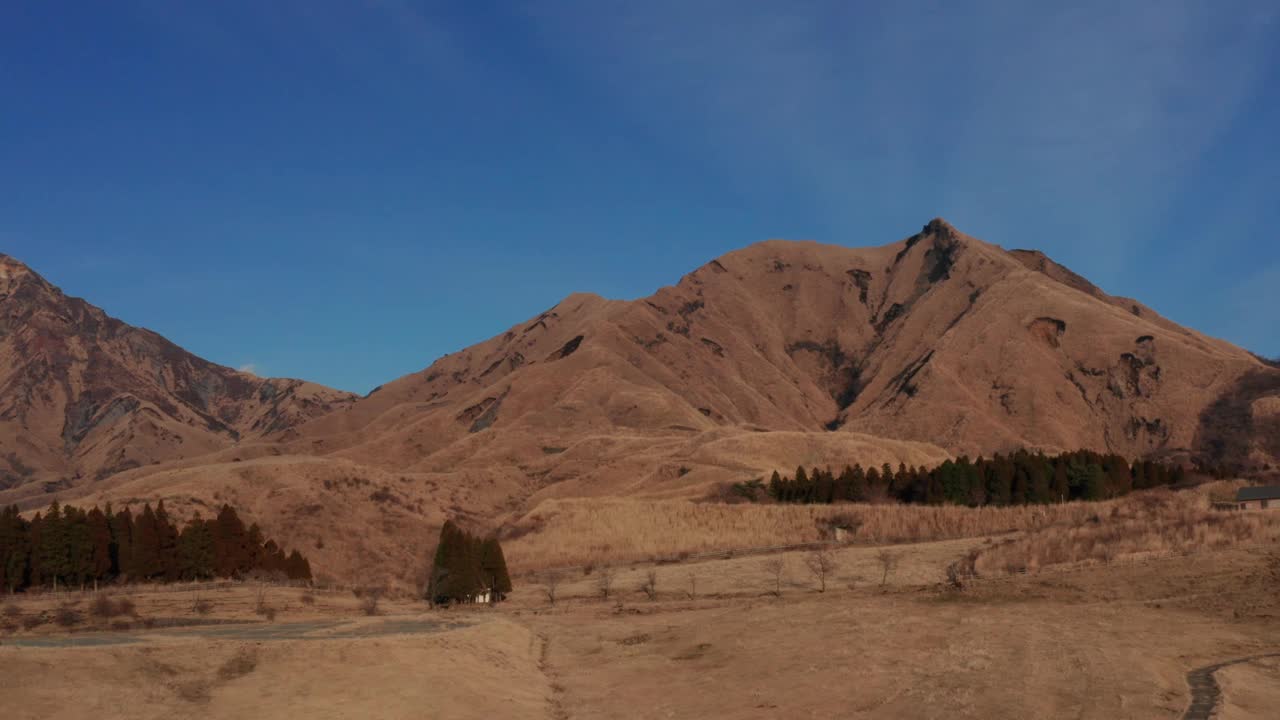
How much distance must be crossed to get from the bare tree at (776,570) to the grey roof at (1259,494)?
34.8m

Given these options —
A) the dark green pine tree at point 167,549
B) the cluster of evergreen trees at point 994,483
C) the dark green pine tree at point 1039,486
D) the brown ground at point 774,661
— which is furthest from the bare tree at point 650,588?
the dark green pine tree at point 1039,486

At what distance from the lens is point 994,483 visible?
85.3m

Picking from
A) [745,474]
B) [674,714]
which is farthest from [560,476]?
[674,714]

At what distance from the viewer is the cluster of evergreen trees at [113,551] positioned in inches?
2104

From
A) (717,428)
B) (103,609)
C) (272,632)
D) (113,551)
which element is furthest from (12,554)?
(717,428)

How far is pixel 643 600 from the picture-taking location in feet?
161

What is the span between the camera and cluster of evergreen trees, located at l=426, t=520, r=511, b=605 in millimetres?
52500

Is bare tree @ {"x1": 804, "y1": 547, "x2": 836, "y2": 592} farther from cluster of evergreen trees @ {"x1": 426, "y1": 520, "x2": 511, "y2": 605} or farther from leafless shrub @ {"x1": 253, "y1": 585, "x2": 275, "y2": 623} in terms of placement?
leafless shrub @ {"x1": 253, "y1": 585, "x2": 275, "y2": 623}

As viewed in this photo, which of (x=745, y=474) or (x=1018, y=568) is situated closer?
(x=1018, y=568)

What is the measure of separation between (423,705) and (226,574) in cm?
4136

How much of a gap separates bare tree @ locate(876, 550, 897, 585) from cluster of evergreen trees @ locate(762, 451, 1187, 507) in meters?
30.0

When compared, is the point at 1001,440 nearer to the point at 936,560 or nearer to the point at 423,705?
the point at 936,560

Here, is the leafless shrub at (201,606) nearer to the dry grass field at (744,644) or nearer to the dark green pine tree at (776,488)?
the dry grass field at (744,644)

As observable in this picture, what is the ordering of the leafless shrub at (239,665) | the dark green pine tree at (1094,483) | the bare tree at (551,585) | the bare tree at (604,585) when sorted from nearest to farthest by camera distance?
the leafless shrub at (239,665) < the bare tree at (551,585) < the bare tree at (604,585) < the dark green pine tree at (1094,483)
